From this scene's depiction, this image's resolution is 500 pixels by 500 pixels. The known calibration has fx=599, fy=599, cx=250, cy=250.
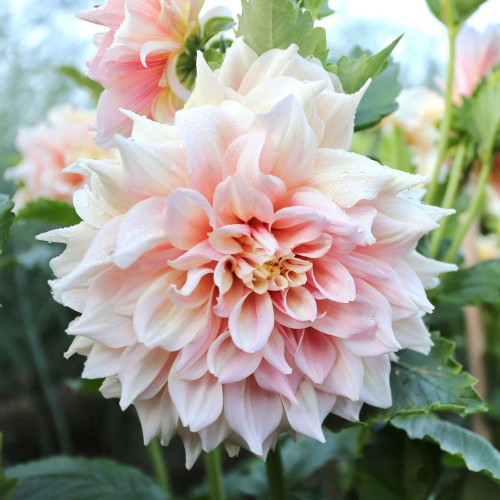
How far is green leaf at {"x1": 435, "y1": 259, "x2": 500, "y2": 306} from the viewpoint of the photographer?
488mm

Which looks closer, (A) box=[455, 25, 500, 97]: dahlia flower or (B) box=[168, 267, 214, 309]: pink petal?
(B) box=[168, 267, 214, 309]: pink petal

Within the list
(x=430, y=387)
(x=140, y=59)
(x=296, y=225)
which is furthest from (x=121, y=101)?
(x=430, y=387)

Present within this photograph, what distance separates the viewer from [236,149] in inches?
11.0

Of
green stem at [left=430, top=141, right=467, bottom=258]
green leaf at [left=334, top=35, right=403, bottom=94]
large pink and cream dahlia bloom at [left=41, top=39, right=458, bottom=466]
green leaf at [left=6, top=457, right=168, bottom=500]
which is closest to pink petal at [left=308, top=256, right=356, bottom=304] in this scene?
large pink and cream dahlia bloom at [left=41, top=39, right=458, bottom=466]

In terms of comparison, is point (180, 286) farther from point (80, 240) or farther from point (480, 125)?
point (480, 125)

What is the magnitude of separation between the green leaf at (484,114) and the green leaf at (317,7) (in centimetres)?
17

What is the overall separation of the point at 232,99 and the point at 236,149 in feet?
0.10

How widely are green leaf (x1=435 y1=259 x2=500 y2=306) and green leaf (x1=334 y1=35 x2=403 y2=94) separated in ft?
0.66

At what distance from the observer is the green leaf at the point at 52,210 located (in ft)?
1.59

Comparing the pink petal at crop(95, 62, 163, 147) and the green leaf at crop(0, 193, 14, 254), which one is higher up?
the pink petal at crop(95, 62, 163, 147)

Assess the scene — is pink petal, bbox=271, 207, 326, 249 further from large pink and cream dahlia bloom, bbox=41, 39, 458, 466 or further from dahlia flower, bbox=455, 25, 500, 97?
dahlia flower, bbox=455, 25, 500, 97

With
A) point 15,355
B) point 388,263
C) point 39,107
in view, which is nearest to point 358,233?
point 388,263

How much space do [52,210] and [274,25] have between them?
0.27 m

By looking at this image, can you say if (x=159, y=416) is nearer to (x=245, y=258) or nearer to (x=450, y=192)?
(x=245, y=258)
